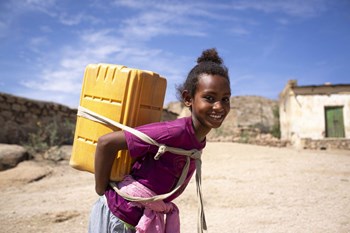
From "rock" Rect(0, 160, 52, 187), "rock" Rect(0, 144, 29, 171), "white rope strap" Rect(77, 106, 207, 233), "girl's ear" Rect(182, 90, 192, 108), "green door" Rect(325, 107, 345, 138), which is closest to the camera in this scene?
"white rope strap" Rect(77, 106, 207, 233)

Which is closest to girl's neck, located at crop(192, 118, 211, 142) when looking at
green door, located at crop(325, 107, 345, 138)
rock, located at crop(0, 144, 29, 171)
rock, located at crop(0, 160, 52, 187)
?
rock, located at crop(0, 160, 52, 187)

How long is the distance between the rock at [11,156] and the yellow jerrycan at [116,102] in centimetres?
559

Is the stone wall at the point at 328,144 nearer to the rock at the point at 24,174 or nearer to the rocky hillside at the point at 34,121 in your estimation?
the rocky hillside at the point at 34,121

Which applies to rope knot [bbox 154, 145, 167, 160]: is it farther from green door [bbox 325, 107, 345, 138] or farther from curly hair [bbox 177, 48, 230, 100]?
green door [bbox 325, 107, 345, 138]

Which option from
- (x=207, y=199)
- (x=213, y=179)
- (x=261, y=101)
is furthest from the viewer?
(x=261, y=101)

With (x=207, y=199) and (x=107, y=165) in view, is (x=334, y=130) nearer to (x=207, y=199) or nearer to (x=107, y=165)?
(x=207, y=199)

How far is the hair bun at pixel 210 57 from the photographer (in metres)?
1.70

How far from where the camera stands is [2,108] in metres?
7.55

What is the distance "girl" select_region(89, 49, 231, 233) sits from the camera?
4.41 feet

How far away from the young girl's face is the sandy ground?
6.06 ft

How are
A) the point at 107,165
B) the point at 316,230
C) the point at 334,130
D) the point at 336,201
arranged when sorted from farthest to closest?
the point at 334,130 < the point at 336,201 < the point at 316,230 < the point at 107,165

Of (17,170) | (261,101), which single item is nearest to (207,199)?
(17,170)

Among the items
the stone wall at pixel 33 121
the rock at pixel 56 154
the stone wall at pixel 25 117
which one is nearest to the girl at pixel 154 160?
the rock at pixel 56 154

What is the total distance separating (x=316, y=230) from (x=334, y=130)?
15702mm
